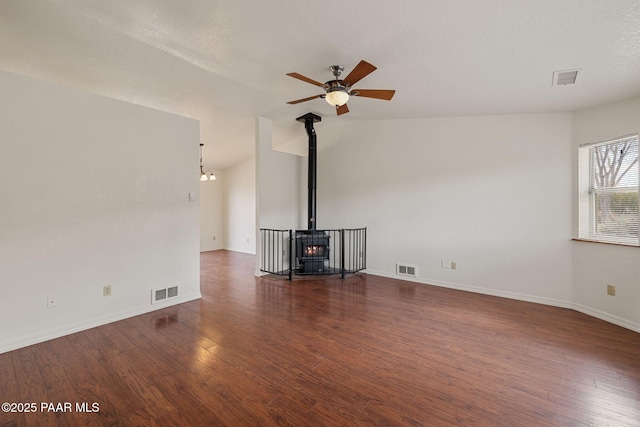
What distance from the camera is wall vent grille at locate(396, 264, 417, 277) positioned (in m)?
5.06

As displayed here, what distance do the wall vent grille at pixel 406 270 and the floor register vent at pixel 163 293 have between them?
12.8ft

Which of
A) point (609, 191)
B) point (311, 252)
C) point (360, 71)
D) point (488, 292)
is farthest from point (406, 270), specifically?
point (360, 71)

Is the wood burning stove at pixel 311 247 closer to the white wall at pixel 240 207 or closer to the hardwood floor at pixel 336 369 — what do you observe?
the hardwood floor at pixel 336 369

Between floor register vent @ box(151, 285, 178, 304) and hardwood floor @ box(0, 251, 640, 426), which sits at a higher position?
floor register vent @ box(151, 285, 178, 304)

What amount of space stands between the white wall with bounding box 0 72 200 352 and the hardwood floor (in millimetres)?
379

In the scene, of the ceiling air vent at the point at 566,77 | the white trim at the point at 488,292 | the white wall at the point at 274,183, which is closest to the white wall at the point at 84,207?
the white wall at the point at 274,183

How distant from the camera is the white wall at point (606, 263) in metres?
3.06

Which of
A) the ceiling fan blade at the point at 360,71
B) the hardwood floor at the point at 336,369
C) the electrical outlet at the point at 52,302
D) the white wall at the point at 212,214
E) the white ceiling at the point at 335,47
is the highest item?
the white ceiling at the point at 335,47

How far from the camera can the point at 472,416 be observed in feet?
5.84

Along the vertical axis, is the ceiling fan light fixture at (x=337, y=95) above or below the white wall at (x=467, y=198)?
above

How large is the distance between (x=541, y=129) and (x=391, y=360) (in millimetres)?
3850

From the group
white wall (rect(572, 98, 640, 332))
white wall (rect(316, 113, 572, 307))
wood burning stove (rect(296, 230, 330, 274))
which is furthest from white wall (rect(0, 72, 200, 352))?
white wall (rect(572, 98, 640, 332))

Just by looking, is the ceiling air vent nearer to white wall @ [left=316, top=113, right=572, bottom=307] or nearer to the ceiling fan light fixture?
white wall @ [left=316, top=113, right=572, bottom=307]

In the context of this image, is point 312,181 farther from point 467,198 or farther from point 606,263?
point 606,263
